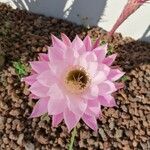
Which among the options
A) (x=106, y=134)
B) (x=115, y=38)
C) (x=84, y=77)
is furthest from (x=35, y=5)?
(x=84, y=77)

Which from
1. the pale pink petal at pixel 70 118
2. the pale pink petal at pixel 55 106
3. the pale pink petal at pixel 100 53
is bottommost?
the pale pink petal at pixel 70 118

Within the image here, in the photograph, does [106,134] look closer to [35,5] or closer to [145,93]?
[145,93]

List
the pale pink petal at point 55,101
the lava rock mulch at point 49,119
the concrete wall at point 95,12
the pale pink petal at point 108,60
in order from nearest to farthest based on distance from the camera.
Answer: the pale pink petal at point 55,101 → the pale pink petal at point 108,60 → the lava rock mulch at point 49,119 → the concrete wall at point 95,12

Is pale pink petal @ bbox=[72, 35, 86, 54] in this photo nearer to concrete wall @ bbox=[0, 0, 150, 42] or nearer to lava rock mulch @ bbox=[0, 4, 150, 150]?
lava rock mulch @ bbox=[0, 4, 150, 150]

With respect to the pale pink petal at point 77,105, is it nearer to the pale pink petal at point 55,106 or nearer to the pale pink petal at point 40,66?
the pale pink petal at point 55,106

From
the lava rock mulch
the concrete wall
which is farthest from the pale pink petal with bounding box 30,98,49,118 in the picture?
the concrete wall

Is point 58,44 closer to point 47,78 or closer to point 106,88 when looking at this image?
point 47,78

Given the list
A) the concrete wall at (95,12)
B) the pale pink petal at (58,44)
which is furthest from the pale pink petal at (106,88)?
the concrete wall at (95,12)
